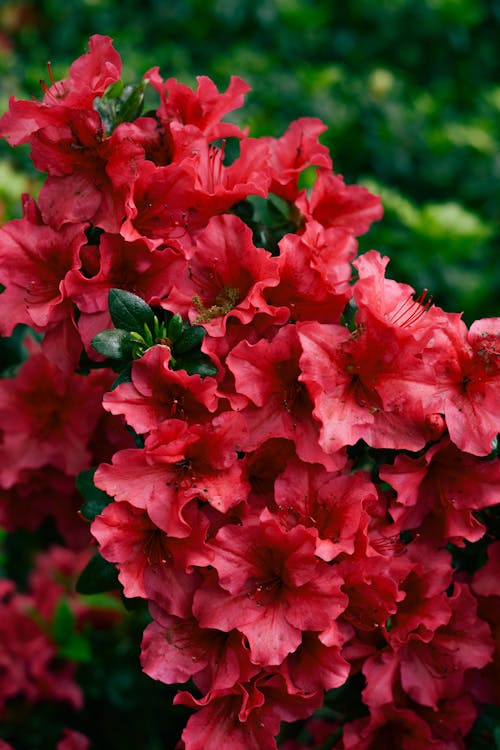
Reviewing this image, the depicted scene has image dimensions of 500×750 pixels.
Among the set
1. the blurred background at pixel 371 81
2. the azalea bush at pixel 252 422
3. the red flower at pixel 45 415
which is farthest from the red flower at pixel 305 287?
the blurred background at pixel 371 81

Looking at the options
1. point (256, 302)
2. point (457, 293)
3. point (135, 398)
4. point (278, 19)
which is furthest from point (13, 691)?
point (278, 19)

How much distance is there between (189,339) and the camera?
3.81 feet

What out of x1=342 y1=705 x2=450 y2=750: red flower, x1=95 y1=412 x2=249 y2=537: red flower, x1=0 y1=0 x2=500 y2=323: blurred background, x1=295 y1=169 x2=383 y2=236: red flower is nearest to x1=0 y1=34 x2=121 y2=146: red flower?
x1=295 y1=169 x2=383 y2=236: red flower

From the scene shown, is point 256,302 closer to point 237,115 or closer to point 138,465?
point 138,465

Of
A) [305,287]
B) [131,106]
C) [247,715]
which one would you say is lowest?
→ [247,715]

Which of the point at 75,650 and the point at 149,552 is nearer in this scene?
the point at 149,552

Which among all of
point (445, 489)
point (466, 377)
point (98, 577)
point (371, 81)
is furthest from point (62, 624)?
point (371, 81)

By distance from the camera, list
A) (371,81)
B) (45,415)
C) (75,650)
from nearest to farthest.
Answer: (45,415), (75,650), (371,81)

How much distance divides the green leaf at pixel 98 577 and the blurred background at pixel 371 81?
162 cm

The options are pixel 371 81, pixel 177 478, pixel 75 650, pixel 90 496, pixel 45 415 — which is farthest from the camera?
pixel 371 81

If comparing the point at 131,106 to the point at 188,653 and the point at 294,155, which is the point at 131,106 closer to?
the point at 294,155

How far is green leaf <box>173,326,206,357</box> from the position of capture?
45.6 inches

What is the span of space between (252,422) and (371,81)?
3.13 m

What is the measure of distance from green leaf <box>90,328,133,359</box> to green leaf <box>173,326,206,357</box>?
0.21 ft
